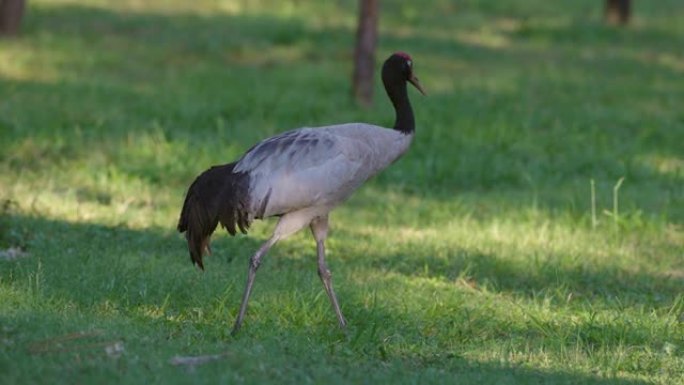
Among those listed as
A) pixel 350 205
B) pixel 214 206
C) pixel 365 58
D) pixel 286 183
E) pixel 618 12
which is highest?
pixel 286 183

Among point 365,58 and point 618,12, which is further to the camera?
point 618,12

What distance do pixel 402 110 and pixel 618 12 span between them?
16.7 meters

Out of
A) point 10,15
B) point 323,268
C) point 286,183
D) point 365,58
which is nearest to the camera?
point 286,183

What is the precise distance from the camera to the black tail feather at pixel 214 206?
8742 millimetres

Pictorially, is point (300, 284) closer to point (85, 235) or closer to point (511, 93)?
point (85, 235)

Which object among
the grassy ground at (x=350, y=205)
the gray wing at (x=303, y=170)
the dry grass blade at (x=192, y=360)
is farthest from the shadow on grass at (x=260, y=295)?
the gray wing at (x=303, y=170)

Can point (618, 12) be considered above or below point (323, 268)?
below

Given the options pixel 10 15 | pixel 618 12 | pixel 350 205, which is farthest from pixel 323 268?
pixel 618 12

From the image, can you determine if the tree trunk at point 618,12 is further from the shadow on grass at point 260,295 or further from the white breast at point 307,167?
the white breast at point 307,167

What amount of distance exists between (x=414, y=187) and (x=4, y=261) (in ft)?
16.9

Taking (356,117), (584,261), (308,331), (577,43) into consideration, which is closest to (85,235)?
(308,331)

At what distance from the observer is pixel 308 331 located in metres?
8.73

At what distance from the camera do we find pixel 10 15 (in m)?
20.4

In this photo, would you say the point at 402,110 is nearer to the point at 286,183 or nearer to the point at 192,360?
the point at 286,183
